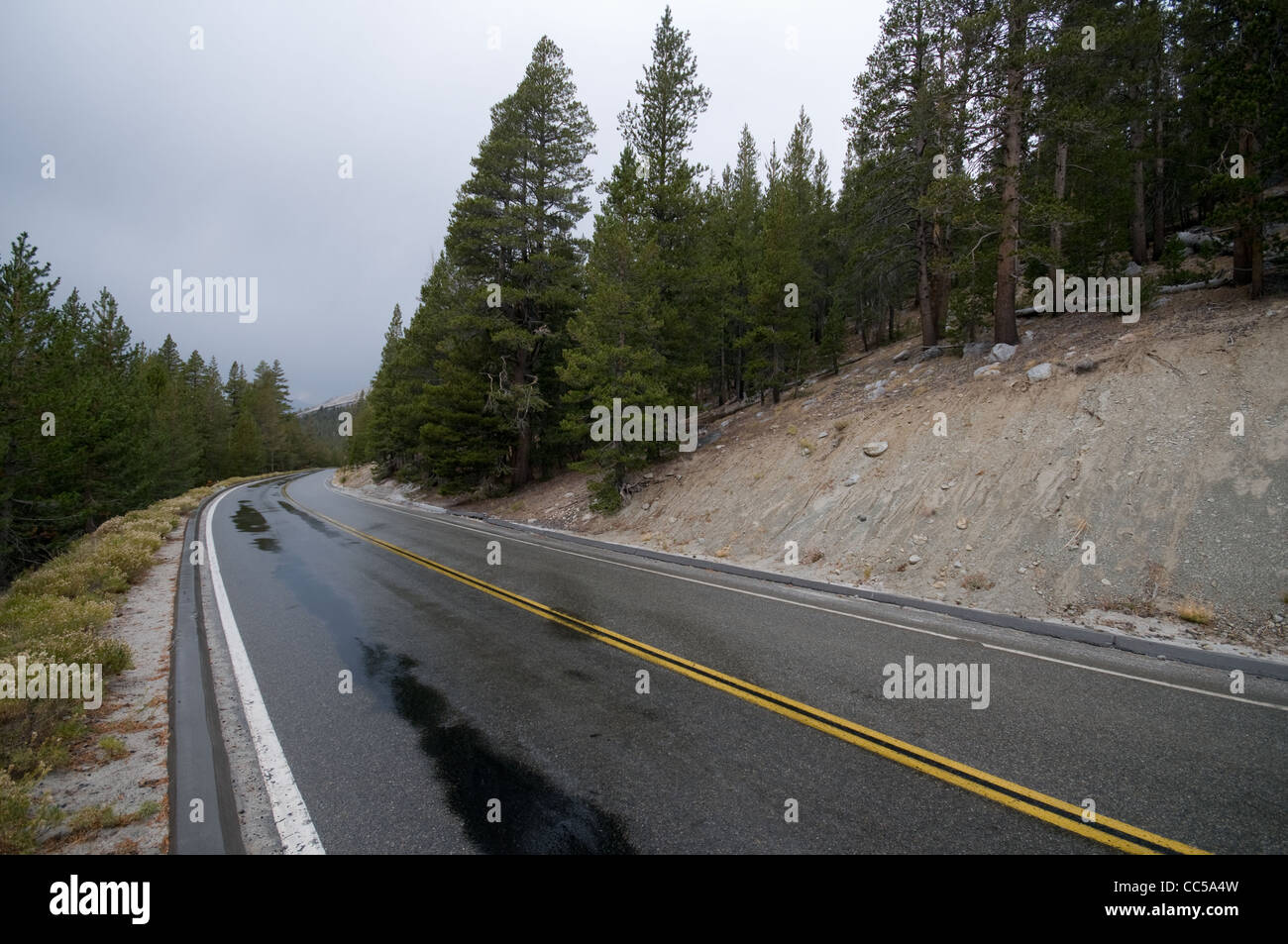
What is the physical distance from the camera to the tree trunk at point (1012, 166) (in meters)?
13.7

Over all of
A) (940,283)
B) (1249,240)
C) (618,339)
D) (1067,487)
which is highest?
(940,283)

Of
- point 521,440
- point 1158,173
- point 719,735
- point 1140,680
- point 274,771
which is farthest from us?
point 521,440

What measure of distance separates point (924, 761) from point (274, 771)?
5.13m

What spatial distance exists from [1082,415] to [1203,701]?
753cm

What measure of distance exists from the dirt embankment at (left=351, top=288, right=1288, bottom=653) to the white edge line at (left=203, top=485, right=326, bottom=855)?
9403mm

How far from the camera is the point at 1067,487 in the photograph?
9883mm

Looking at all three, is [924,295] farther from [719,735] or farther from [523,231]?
[719,735]

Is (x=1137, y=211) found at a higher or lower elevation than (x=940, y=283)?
higher

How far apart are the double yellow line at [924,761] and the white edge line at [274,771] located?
359 cm

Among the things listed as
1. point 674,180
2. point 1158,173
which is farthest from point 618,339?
point 1158,173

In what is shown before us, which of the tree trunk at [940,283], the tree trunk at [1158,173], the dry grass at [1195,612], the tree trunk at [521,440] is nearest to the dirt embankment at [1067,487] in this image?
the dry grass at [1195,612]

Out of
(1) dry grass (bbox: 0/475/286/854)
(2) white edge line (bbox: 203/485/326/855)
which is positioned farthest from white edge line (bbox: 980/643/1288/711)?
(1) dry grass (bbox: 0/475/286/854)
